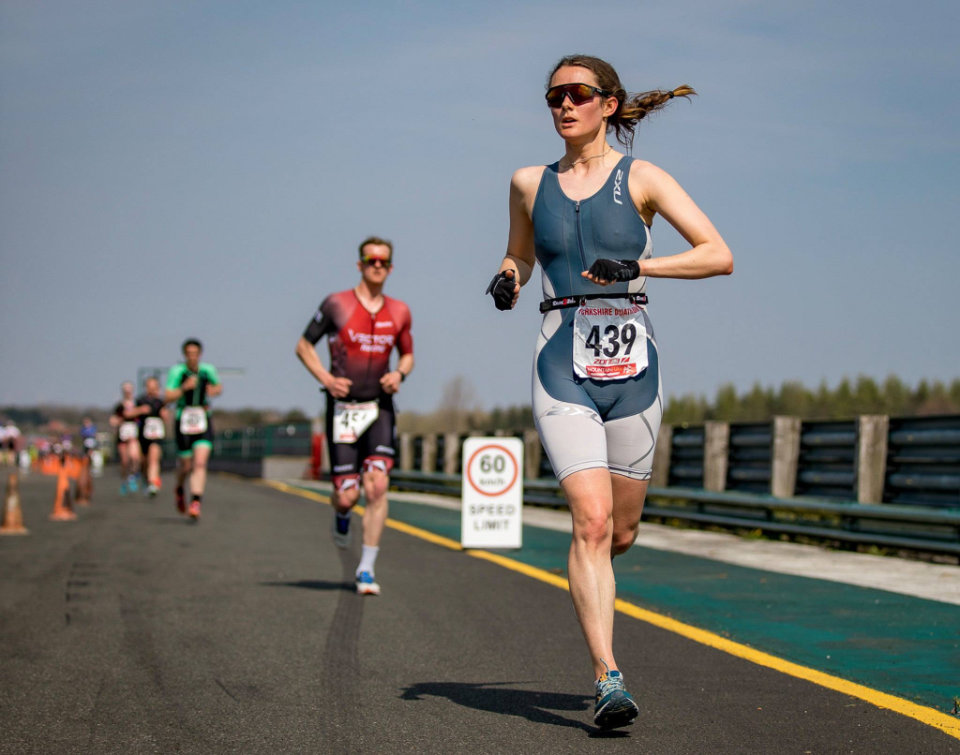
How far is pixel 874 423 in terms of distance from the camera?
Answer: 12258mm

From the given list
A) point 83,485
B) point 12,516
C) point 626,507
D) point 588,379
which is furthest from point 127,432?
point 588,379

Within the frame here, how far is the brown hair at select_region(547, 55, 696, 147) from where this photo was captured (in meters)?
5.07

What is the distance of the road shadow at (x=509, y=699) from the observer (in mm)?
5039

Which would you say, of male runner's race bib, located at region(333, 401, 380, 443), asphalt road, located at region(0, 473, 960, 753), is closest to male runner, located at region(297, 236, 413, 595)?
male runner's race bib, located at region(333, 401, 380, 443)

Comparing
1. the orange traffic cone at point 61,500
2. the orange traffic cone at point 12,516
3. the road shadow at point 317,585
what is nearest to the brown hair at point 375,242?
the road shadow at point 317,585

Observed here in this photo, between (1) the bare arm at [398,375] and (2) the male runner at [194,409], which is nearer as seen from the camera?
(1) the bare arm at [398,375]

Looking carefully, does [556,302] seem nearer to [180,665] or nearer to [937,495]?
[180,665]

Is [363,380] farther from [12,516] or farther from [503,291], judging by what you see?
[12,516]

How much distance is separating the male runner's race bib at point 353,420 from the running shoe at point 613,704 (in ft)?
15.1

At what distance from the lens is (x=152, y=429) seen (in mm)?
21656

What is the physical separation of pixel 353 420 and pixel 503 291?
422 centimetres

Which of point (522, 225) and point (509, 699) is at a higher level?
point (522, 225)

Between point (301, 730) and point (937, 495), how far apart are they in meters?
7.85

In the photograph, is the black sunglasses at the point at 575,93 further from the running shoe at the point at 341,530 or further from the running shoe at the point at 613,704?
the running shoe at the point at 341,530
